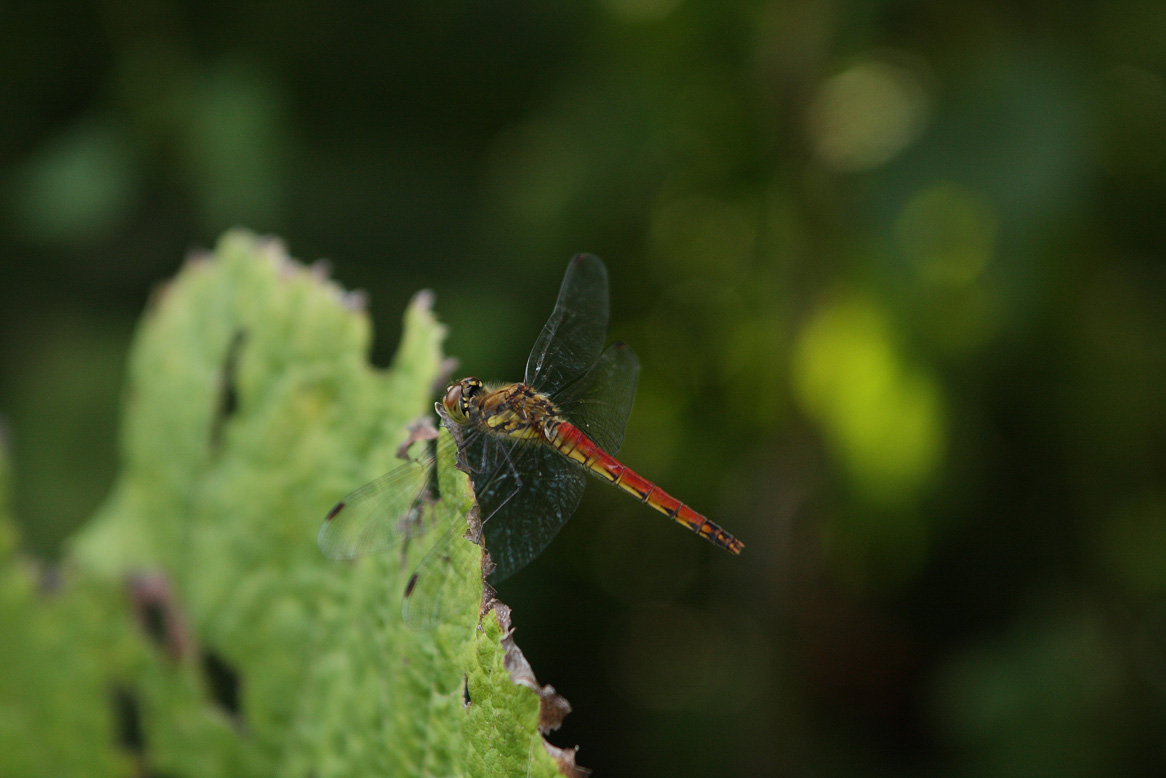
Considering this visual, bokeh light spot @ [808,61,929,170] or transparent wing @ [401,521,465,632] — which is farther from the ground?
bokeh light spot @ [808,61,929,170]

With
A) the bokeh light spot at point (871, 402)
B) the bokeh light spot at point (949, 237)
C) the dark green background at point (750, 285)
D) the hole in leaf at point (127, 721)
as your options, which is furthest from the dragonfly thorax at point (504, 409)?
the bokeh light spot at point (949, 237)

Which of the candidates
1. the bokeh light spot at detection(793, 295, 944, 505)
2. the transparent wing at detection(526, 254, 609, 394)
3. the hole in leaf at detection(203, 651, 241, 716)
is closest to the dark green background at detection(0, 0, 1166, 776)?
the bokeh light spot at detection(793, 295, 944, 505)

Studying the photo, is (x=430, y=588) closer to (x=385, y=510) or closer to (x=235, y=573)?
(x=385, y=510)

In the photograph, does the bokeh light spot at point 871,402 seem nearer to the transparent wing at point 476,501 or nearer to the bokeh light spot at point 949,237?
the bokeh light spot at point 949,237

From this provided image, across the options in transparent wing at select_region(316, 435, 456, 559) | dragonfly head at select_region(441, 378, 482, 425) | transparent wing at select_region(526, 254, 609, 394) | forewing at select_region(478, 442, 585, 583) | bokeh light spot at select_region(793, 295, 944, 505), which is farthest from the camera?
bokeh light spot at select_region(793, 295, 944, 505)

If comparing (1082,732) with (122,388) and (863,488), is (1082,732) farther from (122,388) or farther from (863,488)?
(122,388)

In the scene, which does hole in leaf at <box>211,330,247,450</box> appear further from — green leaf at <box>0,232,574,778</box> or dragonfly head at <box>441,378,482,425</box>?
dragonfly head at <box>441,378,482,425</box>

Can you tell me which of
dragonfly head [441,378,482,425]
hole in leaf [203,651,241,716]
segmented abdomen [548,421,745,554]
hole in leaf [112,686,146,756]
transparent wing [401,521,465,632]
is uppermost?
segmented abdomen [548,421,745,554]

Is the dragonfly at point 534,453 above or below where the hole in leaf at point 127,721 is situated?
above
